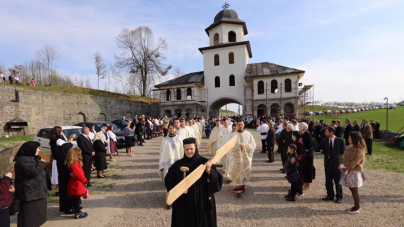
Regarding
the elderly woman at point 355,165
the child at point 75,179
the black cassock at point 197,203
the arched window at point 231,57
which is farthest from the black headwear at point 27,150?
the arched window at point 231,57

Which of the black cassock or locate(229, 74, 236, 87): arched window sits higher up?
locate(229, 74, 236, 87): arched window

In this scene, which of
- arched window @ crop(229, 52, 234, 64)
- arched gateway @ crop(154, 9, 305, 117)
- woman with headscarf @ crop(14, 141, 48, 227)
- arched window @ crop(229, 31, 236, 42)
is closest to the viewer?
woman with headscarf @ crop(14, 141, 48, 227)

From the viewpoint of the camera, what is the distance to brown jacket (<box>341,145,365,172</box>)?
4398 millimetres

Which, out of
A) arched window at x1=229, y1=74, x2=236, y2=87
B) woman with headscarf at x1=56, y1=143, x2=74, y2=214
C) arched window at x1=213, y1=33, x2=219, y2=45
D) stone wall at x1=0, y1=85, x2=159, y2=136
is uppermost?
arched window at x1=213, y1=33, x2=219, y2=45

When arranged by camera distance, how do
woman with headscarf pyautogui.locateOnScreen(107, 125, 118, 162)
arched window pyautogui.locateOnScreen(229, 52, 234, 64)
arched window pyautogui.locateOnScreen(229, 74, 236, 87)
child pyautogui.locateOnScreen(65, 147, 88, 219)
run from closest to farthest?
1. child pyautogui.locateOnScreen(65, 147, 88, 219)
2. woman with headscarf pyautogui.locateOnScreen(107, 125, 118, 162)
3. arched window pyautogui.locateOnScreen(229, 74, 236, 87)
4. arched window pyautogui.locateOnScreen(229, 52, 234, 64)

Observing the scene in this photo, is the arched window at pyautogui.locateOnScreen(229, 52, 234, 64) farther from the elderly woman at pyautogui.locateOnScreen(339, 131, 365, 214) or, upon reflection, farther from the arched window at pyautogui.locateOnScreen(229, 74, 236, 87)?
the elderly woman at pyautogui.locateOnScreen(339, 131, 365, 214)

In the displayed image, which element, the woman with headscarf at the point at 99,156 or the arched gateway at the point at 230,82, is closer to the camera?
the woman with headscarf at the point at 99,156

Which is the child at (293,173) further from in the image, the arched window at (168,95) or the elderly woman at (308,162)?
the arched window at (168,95)

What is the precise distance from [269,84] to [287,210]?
24.2m

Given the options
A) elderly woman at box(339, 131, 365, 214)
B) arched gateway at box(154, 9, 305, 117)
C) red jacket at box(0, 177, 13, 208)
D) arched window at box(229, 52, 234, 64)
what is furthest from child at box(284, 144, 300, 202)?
arched window at box(229, 52, 234, 64)

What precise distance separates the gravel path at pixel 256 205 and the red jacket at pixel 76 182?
0.62m

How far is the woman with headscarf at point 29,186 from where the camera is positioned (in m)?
3.51

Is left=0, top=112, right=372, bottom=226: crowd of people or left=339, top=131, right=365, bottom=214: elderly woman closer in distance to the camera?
left=0, top=112, right=372, bottom=226: crowd of people

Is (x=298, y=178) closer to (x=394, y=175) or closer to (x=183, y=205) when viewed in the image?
(x=183, y=205)
